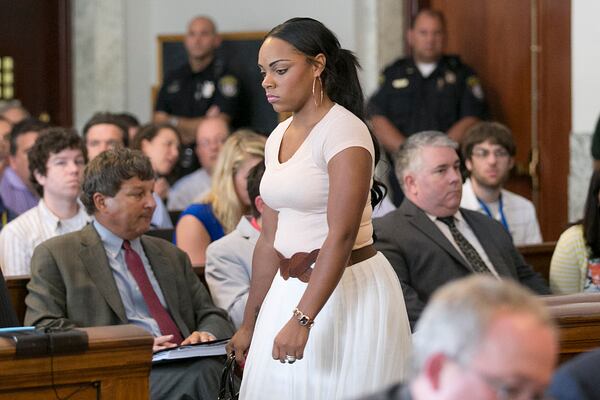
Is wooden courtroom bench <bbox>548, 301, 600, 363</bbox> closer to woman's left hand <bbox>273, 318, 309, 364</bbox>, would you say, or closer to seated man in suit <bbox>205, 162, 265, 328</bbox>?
woman's left hand <bbox>273, 318, 309, 364</bbox>

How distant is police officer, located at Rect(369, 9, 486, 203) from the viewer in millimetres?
9250

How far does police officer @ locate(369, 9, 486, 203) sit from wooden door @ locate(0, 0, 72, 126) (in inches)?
125

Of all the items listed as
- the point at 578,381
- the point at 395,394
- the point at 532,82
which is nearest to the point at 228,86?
the point at 532,82

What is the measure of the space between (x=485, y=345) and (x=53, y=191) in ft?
14.1

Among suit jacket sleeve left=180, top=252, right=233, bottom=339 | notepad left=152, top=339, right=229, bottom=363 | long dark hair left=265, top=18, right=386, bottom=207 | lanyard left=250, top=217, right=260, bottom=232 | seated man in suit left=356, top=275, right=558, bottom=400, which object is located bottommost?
notepad left=152, top=339, right=229, bottom=363

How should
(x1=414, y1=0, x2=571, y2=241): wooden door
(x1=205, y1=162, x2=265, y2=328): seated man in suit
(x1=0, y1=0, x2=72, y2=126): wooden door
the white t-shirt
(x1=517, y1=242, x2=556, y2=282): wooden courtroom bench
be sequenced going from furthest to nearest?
(x1=0, y1=0, x2=72, y2=126): wooden door < (x1=414, y1=0, x2=571, y2=241): wooden door < (x1=517, y1=242, x2=556, y2=282): wooden courtroom bench < (x1=205, y1=162, x2=265, y2=328): seated man in suit < the white t-shirt

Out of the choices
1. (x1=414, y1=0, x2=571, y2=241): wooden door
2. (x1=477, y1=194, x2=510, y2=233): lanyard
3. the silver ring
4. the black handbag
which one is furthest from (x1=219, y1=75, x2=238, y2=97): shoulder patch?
the silver ring

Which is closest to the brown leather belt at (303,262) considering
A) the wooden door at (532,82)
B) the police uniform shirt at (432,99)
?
the wooden door at (532,82)

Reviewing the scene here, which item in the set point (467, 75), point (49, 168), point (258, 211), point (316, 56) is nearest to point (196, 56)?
point (467, 75)

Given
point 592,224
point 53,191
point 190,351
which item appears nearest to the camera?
point 190,351

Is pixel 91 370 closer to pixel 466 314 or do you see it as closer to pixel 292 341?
pixel 292 341

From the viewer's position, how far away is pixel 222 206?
5.96 m

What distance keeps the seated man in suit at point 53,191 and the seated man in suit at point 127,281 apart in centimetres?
86

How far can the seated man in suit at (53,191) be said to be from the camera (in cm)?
563
